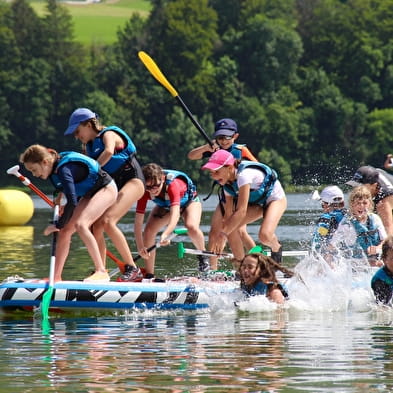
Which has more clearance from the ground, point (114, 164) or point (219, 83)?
point (219, 83)

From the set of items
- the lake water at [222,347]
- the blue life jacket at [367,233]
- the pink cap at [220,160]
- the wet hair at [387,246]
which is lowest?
the lake water at [222,347]

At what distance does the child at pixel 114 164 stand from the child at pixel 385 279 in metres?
2.29

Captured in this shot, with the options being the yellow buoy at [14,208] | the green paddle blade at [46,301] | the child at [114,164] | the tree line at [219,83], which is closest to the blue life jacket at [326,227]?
the child at [114,164]

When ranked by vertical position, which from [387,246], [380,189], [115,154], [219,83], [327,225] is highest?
[219,83]

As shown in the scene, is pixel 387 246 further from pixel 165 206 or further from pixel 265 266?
pixel 165 206

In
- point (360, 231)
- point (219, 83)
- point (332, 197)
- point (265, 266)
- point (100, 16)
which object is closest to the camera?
point (265, 266)

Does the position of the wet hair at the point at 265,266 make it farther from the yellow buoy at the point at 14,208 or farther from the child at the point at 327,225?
the yellow buoy at the point at 14,208

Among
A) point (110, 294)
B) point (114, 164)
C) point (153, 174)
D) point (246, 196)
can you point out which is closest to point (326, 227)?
point (246, 196)

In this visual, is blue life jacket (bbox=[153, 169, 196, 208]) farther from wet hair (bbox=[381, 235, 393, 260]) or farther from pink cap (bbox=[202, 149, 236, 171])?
wet hair (bbox=[381, 235, 393, 260])

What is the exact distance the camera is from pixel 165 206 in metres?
12.5

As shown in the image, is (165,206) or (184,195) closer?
(165,206)

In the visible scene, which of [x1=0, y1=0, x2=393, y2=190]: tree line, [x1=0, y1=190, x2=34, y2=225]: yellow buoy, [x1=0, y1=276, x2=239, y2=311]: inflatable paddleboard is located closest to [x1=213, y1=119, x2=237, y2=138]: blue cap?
[x1=0, y1=276, x2=239, y2=311]: inflatable paddleboard

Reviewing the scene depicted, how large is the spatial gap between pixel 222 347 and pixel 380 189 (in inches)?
173

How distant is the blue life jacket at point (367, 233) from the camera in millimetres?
12453
